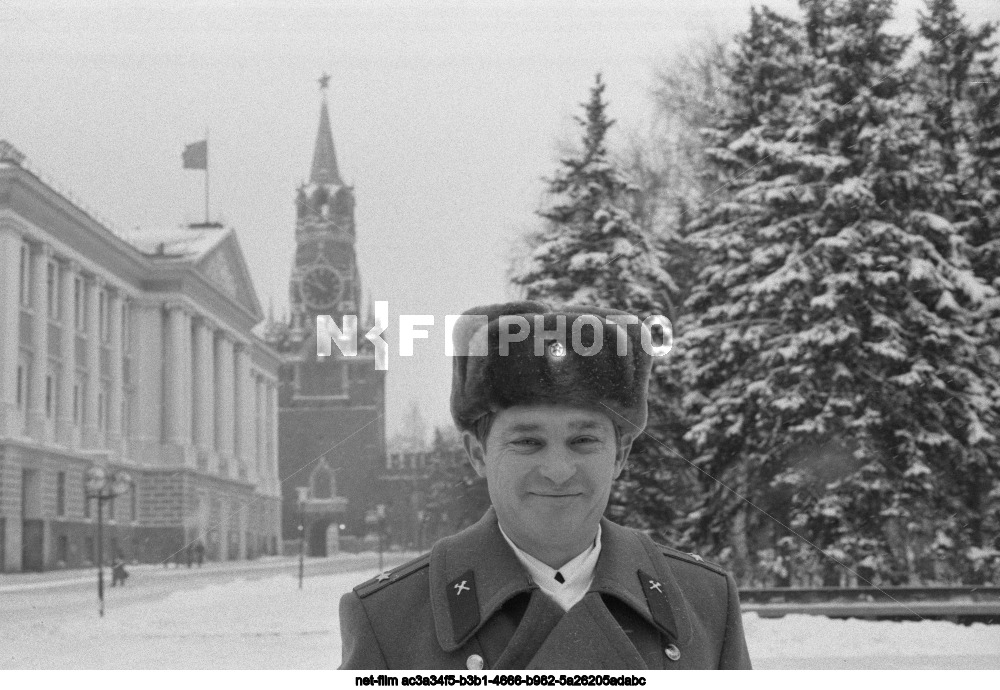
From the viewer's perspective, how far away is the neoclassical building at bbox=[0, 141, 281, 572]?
15.0 ft

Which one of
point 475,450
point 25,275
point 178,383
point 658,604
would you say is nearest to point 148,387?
point 178,383

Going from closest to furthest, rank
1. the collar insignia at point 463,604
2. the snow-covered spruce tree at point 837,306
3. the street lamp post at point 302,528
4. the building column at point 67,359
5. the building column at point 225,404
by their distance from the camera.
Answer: the collar insignia at point 463,604 < the street lamp post at point 302,528 < the building column at point 225,404 < the building column at point 67,359 < the snow-covered spruce tree at point 837,306

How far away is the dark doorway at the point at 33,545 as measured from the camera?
4617 mm

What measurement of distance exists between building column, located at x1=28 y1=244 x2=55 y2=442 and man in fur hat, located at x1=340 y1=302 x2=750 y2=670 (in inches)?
132

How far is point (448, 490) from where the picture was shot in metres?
4.13

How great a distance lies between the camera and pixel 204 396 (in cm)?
472

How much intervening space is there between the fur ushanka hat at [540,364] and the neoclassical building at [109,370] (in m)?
2.85

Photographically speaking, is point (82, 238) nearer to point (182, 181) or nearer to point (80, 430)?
point (182, 181)

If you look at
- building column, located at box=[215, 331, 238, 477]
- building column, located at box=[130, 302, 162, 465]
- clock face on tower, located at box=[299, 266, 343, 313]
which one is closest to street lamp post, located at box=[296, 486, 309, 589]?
building column, located at box=[215, 331, 238, 477]

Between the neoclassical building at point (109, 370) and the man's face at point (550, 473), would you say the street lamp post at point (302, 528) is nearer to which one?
the neoclassical building at point (109, 370)

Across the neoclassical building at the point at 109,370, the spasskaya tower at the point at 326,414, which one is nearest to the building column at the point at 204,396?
the neoclassical building at the point at 109,370

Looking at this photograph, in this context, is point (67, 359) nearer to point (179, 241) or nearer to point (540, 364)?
point (179, 241)

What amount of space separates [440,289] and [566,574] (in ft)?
9.97

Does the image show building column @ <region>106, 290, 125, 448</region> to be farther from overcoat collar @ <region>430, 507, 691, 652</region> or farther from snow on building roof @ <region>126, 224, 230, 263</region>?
overcoat collar @ <region>430, 507, 691, 652</region>
